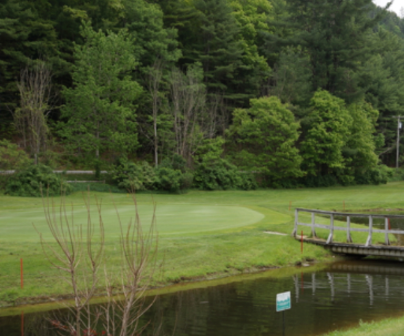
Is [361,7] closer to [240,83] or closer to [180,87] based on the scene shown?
[240,83]

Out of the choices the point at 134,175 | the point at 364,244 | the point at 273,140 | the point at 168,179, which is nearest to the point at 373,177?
the point at 273,140

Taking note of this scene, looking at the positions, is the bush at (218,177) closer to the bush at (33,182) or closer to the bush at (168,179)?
the bush at (168,179)

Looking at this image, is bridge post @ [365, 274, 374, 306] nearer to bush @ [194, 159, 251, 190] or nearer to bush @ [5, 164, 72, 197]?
bush @ [5, 164, 72, 197]

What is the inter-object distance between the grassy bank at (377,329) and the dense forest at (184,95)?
35024 mm

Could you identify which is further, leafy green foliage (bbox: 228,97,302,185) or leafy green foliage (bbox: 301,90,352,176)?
leafy green foliage (bbox: 301,90,352,176)

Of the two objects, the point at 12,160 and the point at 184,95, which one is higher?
the point at 184,95

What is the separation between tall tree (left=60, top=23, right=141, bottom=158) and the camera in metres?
50.4

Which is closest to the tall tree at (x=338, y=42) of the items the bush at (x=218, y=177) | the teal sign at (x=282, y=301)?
the bush at (x=218, y=177)

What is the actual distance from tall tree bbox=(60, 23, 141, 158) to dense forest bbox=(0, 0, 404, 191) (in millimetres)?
143

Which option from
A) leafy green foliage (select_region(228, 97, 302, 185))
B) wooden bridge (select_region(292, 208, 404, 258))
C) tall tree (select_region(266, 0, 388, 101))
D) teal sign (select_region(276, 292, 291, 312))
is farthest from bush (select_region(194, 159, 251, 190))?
teal sign (select_region(276, 292, 291, 312))

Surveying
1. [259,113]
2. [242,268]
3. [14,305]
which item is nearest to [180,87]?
[259,113]

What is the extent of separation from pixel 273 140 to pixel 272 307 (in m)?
40.1

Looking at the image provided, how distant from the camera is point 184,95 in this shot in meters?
54.4

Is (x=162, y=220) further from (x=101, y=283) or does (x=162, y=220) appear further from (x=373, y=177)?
(x=373, y=177)
